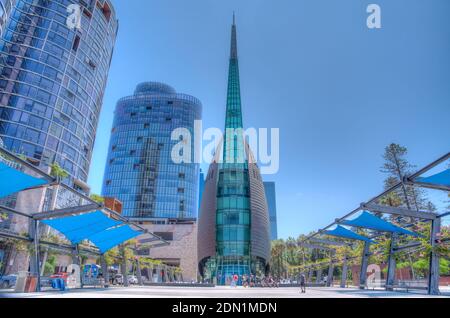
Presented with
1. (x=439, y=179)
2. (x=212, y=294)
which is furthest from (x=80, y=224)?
(x=439, y=179)

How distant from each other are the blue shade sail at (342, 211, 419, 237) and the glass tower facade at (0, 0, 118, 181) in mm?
44679

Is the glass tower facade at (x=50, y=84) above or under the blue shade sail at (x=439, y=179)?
above

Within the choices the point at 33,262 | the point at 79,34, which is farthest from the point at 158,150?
the point at 33,262

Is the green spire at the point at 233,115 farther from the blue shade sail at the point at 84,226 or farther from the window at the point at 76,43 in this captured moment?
the blue shade sail at the point at 84,226

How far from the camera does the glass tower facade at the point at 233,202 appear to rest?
42.5 meters

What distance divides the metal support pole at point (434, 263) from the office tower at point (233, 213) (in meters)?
33.0

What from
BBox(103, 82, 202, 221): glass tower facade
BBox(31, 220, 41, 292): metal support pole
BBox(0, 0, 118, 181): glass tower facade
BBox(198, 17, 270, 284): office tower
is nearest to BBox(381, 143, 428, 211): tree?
BBox(198, 17, 270, 284): office tower

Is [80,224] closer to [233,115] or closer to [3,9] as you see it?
[3,9]

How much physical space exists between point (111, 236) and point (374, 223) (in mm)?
12466

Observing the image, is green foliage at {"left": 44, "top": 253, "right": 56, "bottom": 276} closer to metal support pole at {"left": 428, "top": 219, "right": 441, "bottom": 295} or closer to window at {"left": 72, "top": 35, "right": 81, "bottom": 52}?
metal support pole at {"left": 428, "top": 219, "right": 441, "bottom": 295}

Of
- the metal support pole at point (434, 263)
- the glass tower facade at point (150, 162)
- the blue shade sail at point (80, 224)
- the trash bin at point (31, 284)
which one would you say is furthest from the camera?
the glass tower facade at point (150, 162)

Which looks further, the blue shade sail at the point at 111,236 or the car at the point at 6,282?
the car at the point at 6,282

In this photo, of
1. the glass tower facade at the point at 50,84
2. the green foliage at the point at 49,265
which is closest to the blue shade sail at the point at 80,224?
the green foliage at the point at 49,265

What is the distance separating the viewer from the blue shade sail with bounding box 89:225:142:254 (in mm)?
14727
